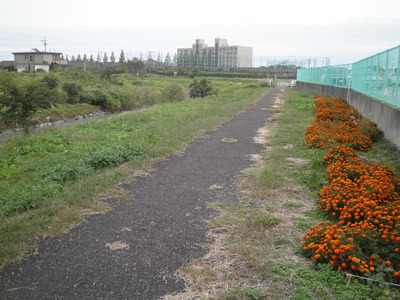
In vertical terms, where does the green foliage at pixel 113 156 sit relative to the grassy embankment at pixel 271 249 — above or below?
above

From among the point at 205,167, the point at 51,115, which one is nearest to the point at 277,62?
the point at 51,115

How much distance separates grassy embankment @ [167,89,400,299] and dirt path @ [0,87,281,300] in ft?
0.79

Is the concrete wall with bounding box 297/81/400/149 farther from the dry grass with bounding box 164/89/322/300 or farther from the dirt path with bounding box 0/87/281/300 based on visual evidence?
the dirt path with bounding box 0/87/281/300

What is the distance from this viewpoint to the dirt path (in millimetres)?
3252

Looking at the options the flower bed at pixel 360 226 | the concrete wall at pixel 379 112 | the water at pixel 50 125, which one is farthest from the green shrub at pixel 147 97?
the flower bed at pixel 360 226

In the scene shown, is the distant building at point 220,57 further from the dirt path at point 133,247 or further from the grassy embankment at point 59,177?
the dirt path at point 133,247

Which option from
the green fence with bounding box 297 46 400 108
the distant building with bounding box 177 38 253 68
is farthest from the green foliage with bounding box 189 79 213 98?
the distant building with bounding box 177 38 253 68

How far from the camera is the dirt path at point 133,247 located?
10.7 ft

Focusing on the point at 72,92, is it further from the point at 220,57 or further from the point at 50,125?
the point at 220,57

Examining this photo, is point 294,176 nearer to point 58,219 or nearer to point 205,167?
point 205,167

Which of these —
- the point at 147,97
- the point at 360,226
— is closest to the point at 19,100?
the point at 360,226

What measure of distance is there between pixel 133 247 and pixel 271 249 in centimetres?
150

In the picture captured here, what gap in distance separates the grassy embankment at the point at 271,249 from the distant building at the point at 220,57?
96823 mm

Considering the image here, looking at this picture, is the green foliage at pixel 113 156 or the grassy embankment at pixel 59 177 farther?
the green foliage at pixel 113 156
